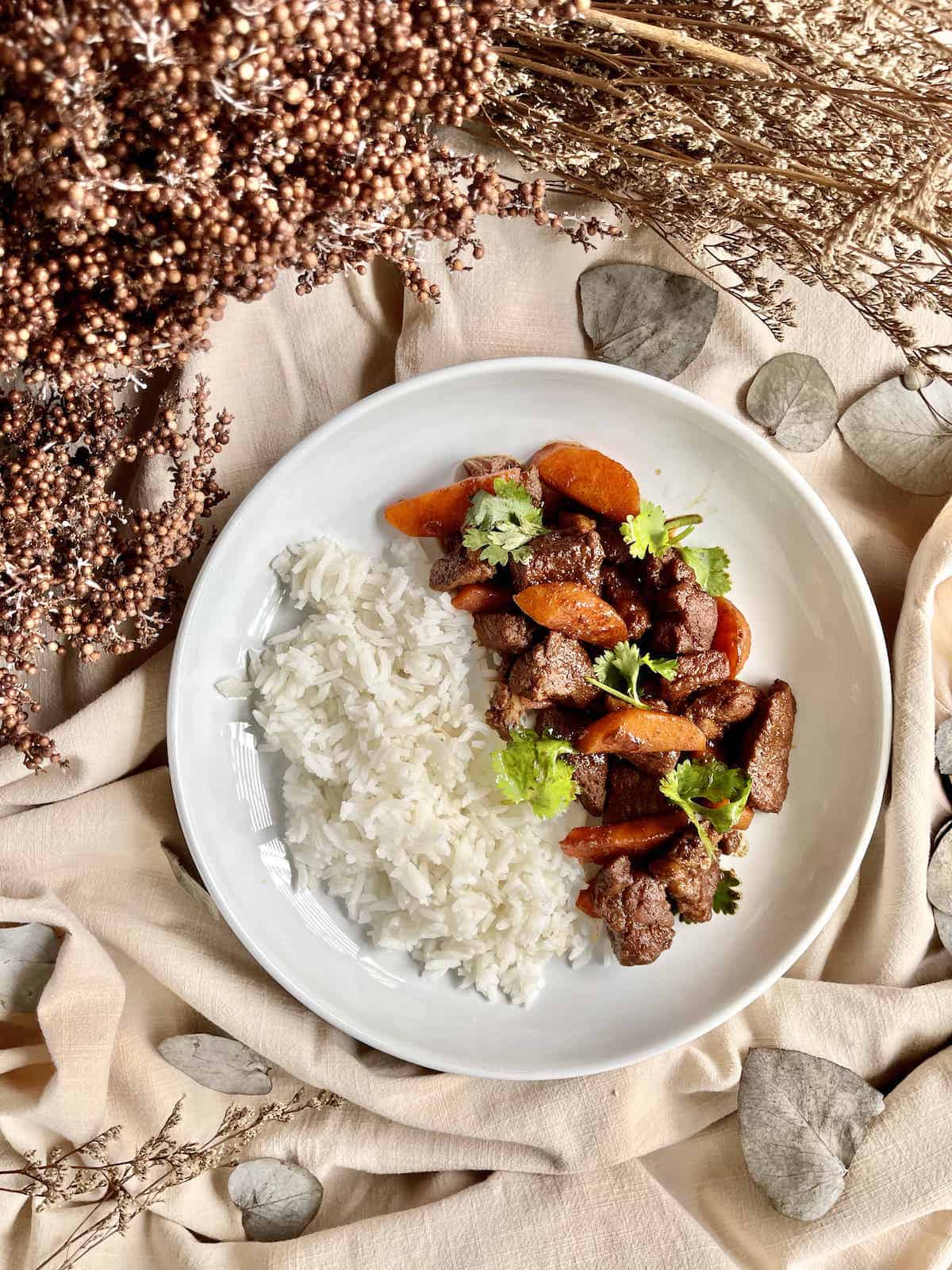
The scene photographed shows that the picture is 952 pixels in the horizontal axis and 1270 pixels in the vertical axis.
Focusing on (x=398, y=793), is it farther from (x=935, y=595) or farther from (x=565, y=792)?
(x=935, y=595)

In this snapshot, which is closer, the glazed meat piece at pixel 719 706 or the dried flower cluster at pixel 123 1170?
the dried flower cluster at pixel 123 1170

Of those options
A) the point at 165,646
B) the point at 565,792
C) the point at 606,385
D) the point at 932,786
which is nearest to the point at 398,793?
the point at 565,792

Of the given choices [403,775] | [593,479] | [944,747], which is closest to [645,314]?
[593,479]

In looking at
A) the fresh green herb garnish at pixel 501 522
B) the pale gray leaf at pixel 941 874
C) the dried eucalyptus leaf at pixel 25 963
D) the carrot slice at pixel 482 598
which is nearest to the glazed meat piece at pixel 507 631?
the carrot slice at pixel 482 598

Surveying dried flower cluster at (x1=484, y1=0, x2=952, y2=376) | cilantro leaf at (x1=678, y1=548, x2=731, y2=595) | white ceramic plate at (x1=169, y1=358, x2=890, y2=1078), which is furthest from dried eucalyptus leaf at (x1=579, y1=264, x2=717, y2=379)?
cilantro leaf at (x1=678, y1=548, x2=731, y2=595)

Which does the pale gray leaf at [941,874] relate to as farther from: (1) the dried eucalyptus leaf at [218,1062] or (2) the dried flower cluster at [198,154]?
(2) the dried flower cluster at [198,154]
